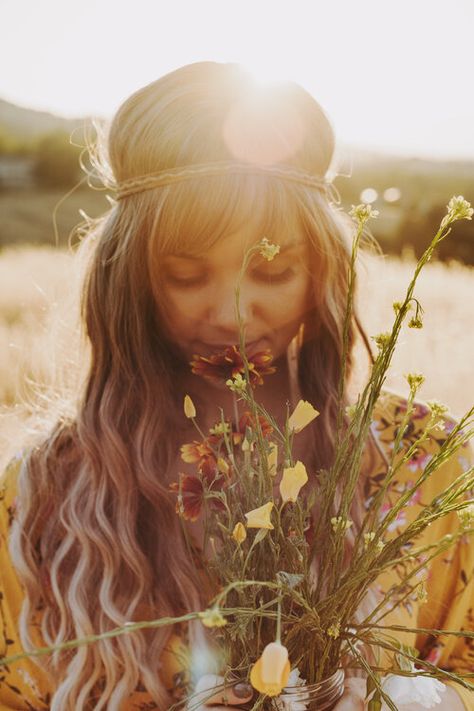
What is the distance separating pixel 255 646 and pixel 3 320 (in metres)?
4.80

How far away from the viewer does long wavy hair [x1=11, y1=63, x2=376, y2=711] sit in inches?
53.8

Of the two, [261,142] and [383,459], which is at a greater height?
[261,142]

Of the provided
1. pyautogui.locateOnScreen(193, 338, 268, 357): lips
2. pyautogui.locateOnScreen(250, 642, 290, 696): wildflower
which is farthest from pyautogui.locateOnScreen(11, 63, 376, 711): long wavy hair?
pyautogui.locateOnScreen(250, 642, 290, 696): wildflower

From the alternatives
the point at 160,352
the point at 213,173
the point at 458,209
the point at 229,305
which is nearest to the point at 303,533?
the point at 458,209

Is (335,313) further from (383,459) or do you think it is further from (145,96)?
(145,96)

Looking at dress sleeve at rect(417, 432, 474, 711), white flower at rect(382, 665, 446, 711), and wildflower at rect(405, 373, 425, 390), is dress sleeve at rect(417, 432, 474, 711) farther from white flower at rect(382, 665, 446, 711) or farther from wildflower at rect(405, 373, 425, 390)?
wildflower at rect(405, 373, 425, 390)

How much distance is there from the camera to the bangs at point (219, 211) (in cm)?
134

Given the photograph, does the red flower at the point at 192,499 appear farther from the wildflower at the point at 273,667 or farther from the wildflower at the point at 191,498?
the wildflower at the point at 273,667

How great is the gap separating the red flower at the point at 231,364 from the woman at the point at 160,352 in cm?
48

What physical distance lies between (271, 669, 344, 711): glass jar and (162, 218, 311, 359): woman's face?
0.65 metres

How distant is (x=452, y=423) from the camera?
1705 mm

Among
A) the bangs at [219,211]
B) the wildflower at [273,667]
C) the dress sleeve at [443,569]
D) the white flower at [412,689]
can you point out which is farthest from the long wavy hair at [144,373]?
the wildflower at [273,667]

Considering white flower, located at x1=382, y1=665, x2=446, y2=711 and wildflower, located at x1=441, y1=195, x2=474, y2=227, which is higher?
wildflower, located at x1=441, y1=195, x2=474, y2=227

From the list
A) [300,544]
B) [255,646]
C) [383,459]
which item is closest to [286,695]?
[255,646]
